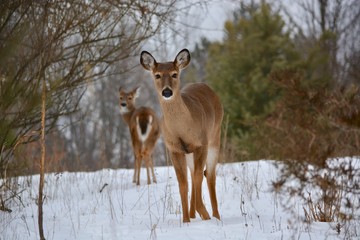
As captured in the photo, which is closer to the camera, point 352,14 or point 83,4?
point 83,4

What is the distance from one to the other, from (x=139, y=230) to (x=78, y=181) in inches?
194

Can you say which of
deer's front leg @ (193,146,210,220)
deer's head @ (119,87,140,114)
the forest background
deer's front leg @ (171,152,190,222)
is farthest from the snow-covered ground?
deer's head @ (119,87,140,114)

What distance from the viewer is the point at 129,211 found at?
7.36m

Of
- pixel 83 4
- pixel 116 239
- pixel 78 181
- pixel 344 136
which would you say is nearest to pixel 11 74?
pixel 83 4

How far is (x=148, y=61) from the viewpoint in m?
7.00

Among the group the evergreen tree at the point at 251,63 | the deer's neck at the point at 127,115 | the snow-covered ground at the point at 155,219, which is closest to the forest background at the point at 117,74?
the evergreen tree at the point at 251,63

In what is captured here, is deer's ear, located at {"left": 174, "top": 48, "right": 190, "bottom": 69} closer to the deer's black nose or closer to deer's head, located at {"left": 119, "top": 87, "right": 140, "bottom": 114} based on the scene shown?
the deer's black nose

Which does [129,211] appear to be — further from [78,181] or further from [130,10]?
[78,181]

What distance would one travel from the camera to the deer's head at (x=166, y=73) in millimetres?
6590

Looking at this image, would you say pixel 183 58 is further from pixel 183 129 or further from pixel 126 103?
pixel 126 103

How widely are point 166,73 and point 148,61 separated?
368 mm

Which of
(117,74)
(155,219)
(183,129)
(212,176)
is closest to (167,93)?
(183,129)

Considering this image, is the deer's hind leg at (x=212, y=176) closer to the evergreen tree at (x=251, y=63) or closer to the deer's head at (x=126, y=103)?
the deer's head at (x=126, y=103)

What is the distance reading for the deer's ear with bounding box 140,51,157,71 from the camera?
6920 millimetres
